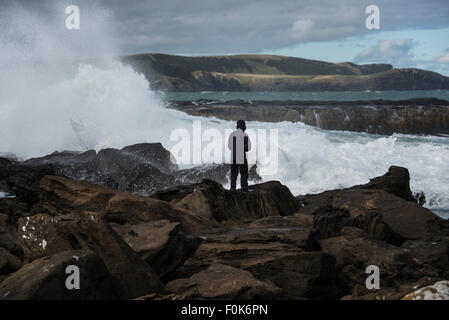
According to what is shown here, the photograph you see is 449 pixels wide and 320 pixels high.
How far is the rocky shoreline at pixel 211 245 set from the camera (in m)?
4.36

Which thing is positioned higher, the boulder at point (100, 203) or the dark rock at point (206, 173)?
the boulder at point (100, 203)

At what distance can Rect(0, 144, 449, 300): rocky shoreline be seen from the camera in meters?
4.36

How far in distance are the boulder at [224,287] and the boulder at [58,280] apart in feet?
1.93

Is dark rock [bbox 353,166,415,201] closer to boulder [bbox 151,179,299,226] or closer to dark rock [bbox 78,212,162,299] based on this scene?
boulder [bbox 151,179,299,226]

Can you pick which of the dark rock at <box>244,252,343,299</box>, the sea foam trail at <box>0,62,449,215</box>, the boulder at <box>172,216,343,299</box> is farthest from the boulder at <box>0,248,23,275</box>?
the sea foam trail at <box>0,62,449,215</box>

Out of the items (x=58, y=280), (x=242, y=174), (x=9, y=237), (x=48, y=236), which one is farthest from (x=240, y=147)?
(x=58, y=280)

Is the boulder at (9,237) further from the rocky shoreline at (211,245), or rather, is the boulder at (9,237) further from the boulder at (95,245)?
the boulder at (95,245)

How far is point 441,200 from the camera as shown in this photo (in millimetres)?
13234

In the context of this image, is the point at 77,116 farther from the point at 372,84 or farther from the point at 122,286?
the point at 372,84

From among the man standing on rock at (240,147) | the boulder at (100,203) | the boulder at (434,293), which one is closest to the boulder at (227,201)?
the boulder at (100,203)

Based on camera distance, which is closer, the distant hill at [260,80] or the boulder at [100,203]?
the boulder at [100,203]

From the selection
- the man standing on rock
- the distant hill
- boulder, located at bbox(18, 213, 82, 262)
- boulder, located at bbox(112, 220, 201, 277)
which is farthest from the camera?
the distant hill

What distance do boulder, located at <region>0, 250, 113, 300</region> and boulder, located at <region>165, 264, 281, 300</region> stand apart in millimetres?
588

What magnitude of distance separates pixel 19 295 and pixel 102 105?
614 inches
